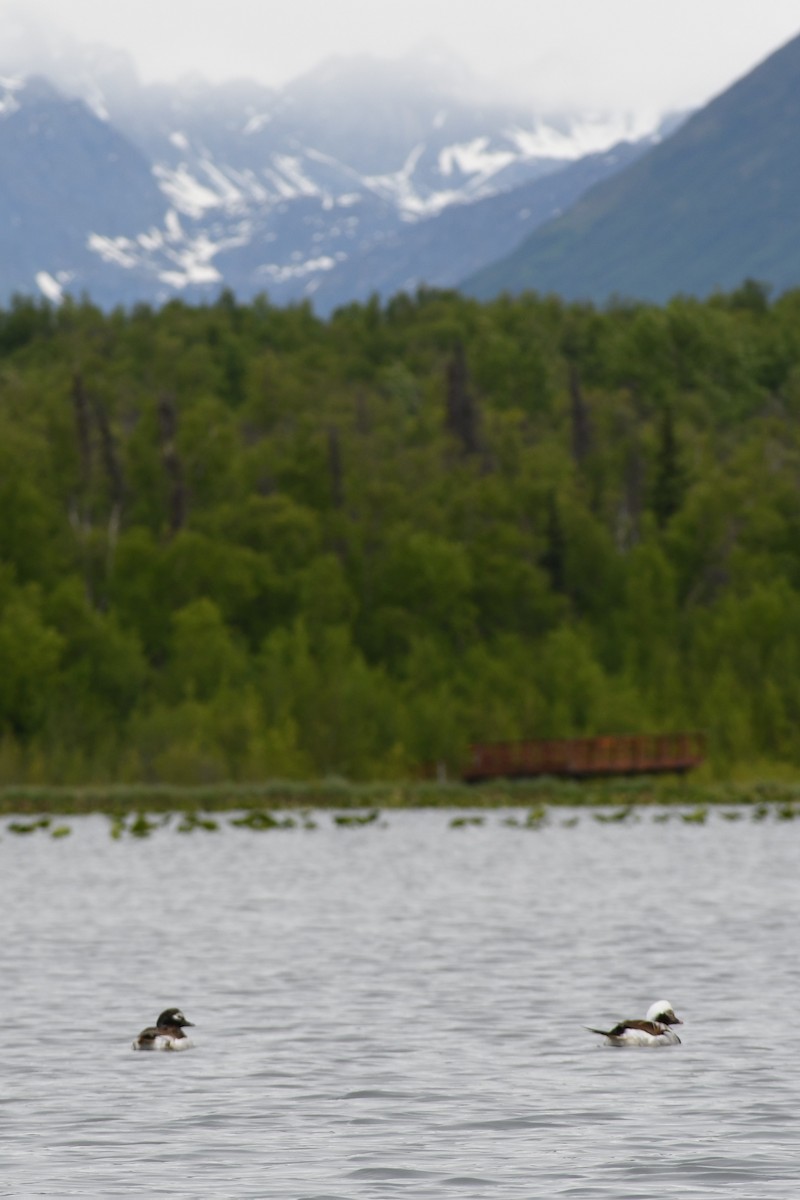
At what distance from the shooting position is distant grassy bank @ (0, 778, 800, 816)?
267 feet

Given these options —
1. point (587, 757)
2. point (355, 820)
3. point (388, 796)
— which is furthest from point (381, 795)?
point (355, 820)

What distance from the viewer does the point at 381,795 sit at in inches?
3329

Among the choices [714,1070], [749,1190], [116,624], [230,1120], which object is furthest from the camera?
[116,624]

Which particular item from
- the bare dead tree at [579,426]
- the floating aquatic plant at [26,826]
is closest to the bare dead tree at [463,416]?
the bare dead tree at [579,426]

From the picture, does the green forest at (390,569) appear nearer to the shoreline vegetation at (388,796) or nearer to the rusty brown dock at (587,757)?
the rusty brown dock at (587,757)

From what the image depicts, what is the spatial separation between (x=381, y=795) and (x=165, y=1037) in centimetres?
6131

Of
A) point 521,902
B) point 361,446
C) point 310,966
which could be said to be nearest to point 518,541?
point 361,446

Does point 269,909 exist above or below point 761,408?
below

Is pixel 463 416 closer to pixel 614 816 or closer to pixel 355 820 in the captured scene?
pixel 614 816

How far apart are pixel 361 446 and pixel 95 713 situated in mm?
36605

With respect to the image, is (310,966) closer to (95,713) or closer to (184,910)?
(184,910)

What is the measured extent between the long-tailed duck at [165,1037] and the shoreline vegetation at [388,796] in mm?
54808

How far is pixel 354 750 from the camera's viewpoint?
89000 millimetres

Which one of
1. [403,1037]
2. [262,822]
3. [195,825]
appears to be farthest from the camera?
[195,825]
